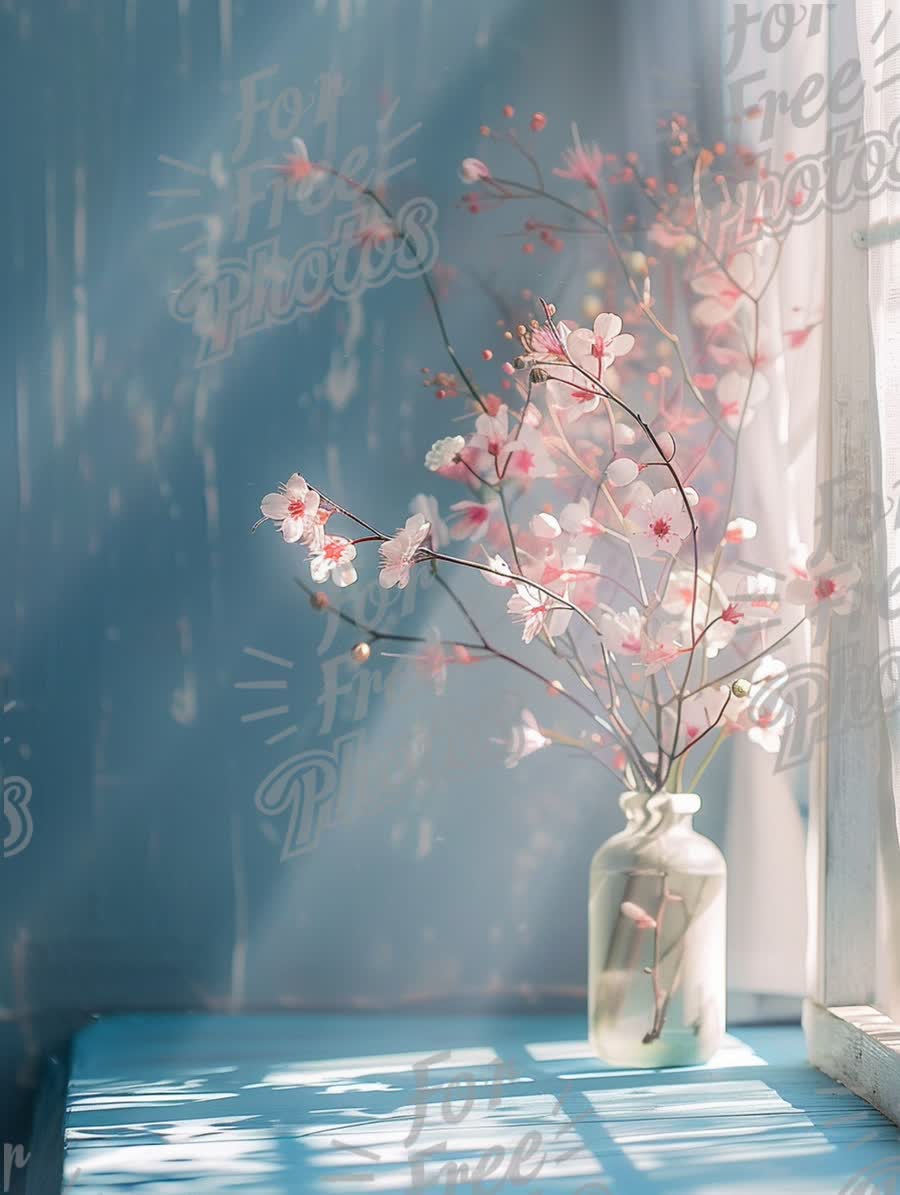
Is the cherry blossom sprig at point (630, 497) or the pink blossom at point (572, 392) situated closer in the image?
the pink blossom at point (572, 392)

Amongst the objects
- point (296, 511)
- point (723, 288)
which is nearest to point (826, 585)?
point (723, 288)

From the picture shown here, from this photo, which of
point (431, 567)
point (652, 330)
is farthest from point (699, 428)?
point (431, 567)

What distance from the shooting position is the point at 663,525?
4.51 feet

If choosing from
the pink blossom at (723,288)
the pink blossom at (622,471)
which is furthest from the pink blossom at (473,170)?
the pink blossom at (622,471)

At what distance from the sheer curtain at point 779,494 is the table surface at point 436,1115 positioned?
12 cm

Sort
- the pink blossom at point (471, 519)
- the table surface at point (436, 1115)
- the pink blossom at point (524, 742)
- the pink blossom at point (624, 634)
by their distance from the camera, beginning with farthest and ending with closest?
the pink blossom at point (471, 519)
the pink blossom at point (524, 742)
the pink blossom at point (624, 634)
the table surface at point (436, 1115)

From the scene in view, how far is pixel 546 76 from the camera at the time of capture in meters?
1.76

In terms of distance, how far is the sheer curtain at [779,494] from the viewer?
161 cm

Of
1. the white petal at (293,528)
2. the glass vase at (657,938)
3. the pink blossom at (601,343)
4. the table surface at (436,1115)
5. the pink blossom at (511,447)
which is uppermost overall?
the pink blossom at (601,343)

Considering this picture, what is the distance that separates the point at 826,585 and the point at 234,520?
729 mm

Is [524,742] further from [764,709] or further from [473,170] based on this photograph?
[473,170]

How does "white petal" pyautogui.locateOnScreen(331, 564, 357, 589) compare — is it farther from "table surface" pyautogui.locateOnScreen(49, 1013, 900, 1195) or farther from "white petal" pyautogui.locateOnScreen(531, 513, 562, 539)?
"table surface" pyautogui.locateOnScreen(49, 1013, 900, 1195)

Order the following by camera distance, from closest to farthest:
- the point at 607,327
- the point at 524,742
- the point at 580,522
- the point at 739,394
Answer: the point at 607,327
the point at 580,522
the point at 524,742
the point at 739,394

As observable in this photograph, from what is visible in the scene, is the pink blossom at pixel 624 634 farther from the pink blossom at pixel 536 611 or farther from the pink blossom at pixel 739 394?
the pink blossom at pixel 739 394
